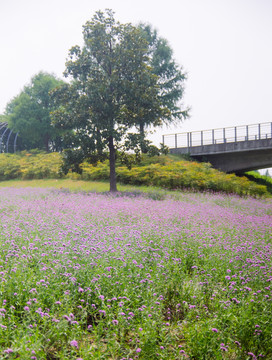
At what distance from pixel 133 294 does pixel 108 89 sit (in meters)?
14.8

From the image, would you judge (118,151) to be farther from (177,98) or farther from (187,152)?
(177,98)

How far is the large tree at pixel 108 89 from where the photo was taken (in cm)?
1716

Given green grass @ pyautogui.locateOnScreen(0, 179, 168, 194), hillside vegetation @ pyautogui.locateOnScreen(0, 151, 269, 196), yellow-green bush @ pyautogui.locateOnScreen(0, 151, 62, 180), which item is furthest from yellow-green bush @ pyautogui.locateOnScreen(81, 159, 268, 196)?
yellow-green bush @ pyautogui.locateOnScreen(0, 151, 62, 180)

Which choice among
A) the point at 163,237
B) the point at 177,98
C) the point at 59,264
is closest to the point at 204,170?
the point at 177,98

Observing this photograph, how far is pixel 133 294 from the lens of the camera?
13.1ft

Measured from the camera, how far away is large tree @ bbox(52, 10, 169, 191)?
17.2 meters

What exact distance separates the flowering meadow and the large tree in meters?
10.8

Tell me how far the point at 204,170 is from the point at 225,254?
17703 millimetres

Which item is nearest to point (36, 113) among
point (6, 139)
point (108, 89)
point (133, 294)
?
point (6, 139)

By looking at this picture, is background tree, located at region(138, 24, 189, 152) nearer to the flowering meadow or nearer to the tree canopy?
the tree canopy

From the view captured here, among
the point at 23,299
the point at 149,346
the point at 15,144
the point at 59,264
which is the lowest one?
the point at 149,346

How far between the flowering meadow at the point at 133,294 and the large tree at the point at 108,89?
1081cm

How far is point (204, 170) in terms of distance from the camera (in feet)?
74.5

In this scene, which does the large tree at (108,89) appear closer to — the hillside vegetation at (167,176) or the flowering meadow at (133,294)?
the hillside vegetation at (167,176)
